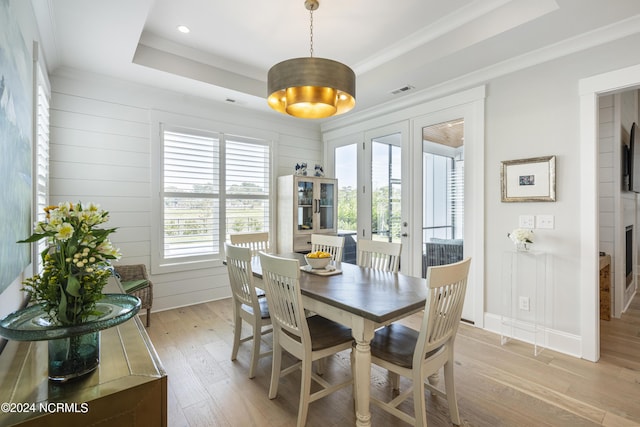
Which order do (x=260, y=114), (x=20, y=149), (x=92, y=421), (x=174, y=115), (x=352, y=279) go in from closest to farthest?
(x=92, y=421), (x=20, y=149), (x=352, y=279), (x=174, y=115), (x=260, y=114)

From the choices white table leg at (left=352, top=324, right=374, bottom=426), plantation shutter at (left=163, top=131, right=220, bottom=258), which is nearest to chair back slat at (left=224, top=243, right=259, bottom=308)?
white table leg at (left=352, top=324, right=374, bottom=426)

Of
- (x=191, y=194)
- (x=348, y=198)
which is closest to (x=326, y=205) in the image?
(x=348, y=198)

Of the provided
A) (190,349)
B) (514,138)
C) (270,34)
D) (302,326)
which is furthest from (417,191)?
(190,349)

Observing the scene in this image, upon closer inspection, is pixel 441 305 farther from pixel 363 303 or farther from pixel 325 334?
pixel 325 334

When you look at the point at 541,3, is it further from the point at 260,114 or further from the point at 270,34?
the point at 260,114

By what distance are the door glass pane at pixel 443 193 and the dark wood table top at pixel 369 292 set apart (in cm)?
153

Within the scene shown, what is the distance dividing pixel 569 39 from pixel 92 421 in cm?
389

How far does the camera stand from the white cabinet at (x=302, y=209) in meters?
4.50

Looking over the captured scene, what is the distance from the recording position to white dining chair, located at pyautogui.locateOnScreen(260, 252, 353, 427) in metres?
1.76

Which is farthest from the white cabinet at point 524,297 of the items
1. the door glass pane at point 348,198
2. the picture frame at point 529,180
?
the door glass pane at point 348,198

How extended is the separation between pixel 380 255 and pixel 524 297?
1.51m

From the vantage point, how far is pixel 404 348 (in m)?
1.80

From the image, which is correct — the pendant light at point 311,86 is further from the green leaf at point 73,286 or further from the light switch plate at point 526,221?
the light switch plate at point 526,221

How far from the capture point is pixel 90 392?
974 millimetres
